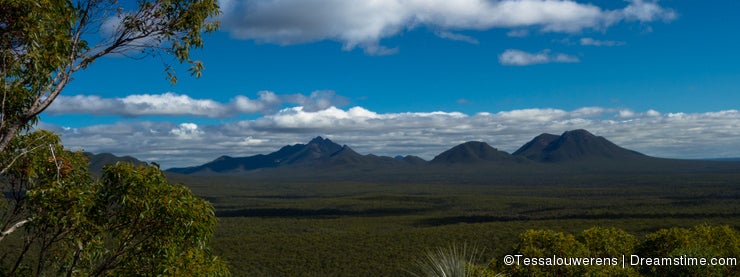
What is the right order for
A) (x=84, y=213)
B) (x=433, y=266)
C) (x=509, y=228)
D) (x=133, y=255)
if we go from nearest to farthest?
(x=84, y=213) < (x=133, y=255) < (x=433, y=266) < (x=509, y=228)

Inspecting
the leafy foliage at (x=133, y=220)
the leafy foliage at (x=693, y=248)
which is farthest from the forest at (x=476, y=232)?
the leafy foliage at (x=133, y=220)

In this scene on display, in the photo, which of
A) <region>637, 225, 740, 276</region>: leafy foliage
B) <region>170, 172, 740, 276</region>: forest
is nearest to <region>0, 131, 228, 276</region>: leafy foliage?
<region>170, 172, 740, 276</region>: forest

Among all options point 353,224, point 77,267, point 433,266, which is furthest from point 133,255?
point 353,224

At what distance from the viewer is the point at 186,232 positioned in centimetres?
918

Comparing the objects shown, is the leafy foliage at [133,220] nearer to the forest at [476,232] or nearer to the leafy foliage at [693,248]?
the forest at [476,232]

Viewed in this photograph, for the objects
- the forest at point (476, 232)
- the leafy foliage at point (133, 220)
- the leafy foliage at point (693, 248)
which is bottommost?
the forest at point (476, 232)

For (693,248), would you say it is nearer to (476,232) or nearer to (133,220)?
(133,220)

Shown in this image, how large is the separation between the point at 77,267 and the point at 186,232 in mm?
3582

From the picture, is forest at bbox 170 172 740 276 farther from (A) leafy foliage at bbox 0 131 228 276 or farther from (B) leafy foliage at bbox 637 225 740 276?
(A) leafy foliage at bbox 0 131 228 276

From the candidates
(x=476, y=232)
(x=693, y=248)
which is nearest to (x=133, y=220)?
(x=693, y=248)

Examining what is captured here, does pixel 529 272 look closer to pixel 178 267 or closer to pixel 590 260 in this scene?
pixel 590 260

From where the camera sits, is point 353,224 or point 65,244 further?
point 353,224

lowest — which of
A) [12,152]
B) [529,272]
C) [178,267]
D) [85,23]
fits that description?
[529,272]

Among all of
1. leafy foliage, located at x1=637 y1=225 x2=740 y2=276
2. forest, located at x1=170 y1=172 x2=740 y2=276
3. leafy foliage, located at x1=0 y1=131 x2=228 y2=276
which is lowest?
forest, located at x1=170 y1=172 x2=740 y2=276
